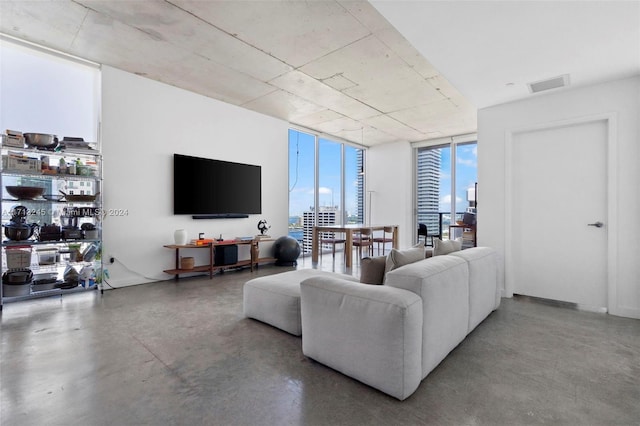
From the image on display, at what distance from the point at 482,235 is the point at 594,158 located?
54.4 inches

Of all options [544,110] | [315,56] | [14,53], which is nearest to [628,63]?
[544,110]

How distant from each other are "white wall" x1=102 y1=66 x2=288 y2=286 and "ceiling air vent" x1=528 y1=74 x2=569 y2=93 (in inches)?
168

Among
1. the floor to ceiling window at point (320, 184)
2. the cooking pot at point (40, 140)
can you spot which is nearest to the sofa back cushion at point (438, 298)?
the cooking pot at point (40, 140)

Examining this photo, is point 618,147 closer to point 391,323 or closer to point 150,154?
point 391,323

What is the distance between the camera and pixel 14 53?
3469mm

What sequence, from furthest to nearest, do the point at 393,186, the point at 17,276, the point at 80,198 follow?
the point at 393,186, the point at 80,198, the point at 17,276

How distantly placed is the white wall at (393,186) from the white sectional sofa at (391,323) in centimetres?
578

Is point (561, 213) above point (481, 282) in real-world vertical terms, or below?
above

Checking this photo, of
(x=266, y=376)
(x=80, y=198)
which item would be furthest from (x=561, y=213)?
(x=80, y=198)

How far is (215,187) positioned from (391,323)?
13.6 feet

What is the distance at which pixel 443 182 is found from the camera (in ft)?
25.0

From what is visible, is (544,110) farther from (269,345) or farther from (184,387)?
(184,387)

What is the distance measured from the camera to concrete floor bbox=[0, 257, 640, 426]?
1.50 metres

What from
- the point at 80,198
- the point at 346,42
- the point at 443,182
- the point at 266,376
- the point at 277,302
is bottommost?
the point at 266,376
